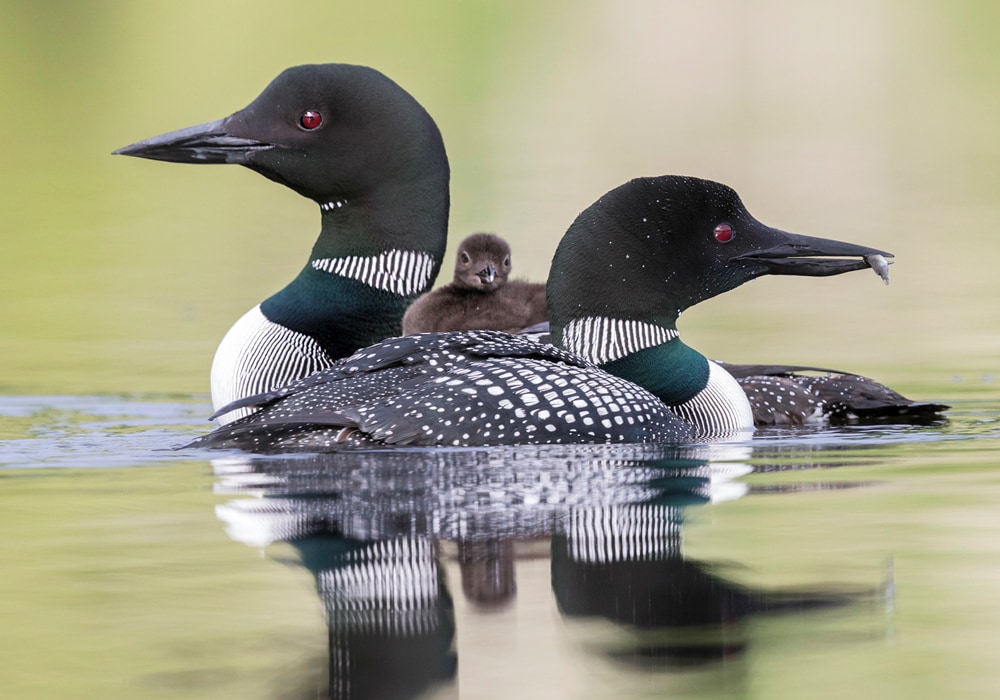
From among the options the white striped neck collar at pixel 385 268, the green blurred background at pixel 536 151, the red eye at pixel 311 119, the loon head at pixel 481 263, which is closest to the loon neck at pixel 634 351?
the white striped neck collar at pixel 385 268

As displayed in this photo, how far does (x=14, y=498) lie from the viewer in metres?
4.53

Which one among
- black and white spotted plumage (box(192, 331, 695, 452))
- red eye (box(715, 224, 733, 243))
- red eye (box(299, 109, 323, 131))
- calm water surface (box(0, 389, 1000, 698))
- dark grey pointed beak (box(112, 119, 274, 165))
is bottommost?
calm water surface (box(0, 389, 1000, 698))

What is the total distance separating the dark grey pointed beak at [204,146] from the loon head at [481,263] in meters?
0.84

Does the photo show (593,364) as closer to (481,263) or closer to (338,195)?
(481,263)

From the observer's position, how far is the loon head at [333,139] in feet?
19.5

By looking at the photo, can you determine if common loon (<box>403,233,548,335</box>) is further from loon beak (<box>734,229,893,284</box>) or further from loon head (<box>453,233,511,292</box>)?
loon beak (<box>734,229,893,284</box>)

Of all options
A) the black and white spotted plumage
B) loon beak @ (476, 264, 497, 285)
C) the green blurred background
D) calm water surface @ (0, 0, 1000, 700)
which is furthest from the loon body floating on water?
the green blurred background

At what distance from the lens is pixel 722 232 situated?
5723mm

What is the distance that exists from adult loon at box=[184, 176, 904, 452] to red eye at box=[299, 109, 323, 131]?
37.5 inches

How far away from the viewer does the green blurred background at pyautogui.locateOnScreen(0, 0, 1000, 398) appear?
28.2 feet

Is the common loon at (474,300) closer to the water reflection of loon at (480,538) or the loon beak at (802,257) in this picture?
the loon beak at (802,257)

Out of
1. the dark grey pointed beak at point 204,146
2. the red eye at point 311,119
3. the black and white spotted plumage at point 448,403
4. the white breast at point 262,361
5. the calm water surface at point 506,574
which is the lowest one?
the calm water surface at point 506,574

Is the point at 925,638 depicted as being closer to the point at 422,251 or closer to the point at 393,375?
the point at 393,375

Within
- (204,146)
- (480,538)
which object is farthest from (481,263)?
(480,538)
